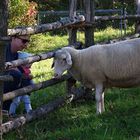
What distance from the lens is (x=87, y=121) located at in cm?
581

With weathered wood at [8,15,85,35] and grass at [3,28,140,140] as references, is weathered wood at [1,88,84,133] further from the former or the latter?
weathered wood at [8,15,85,35]

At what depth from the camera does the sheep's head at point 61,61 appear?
21.1 ft

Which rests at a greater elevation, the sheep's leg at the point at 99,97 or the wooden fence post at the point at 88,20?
the wooden fence post at the point at 88,20

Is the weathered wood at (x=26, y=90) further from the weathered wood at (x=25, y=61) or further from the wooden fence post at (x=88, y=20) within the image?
the wooden fence post at (x=88, y=20)

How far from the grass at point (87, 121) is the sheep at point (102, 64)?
324 mm

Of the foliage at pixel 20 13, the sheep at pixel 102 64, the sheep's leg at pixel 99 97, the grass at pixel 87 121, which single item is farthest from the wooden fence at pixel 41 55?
the foliage at pixel 20 13

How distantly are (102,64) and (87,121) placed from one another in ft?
3.19

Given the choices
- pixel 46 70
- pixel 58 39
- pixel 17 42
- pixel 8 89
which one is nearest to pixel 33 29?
pixel 17 42

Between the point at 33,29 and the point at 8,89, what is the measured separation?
1190mm

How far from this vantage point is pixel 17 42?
6.27 metres

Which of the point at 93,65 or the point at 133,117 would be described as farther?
the point at 93,65

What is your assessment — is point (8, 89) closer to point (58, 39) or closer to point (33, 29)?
point (33, 29)

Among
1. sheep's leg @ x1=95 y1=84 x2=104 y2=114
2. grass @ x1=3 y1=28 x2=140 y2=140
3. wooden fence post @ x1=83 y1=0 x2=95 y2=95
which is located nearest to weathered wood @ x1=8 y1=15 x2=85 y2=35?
wooden fence post @ x1=83 y1=0 x2=95 y2=95

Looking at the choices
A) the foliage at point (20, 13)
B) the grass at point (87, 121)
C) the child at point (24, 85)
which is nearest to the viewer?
the grass at point (87, 121)
